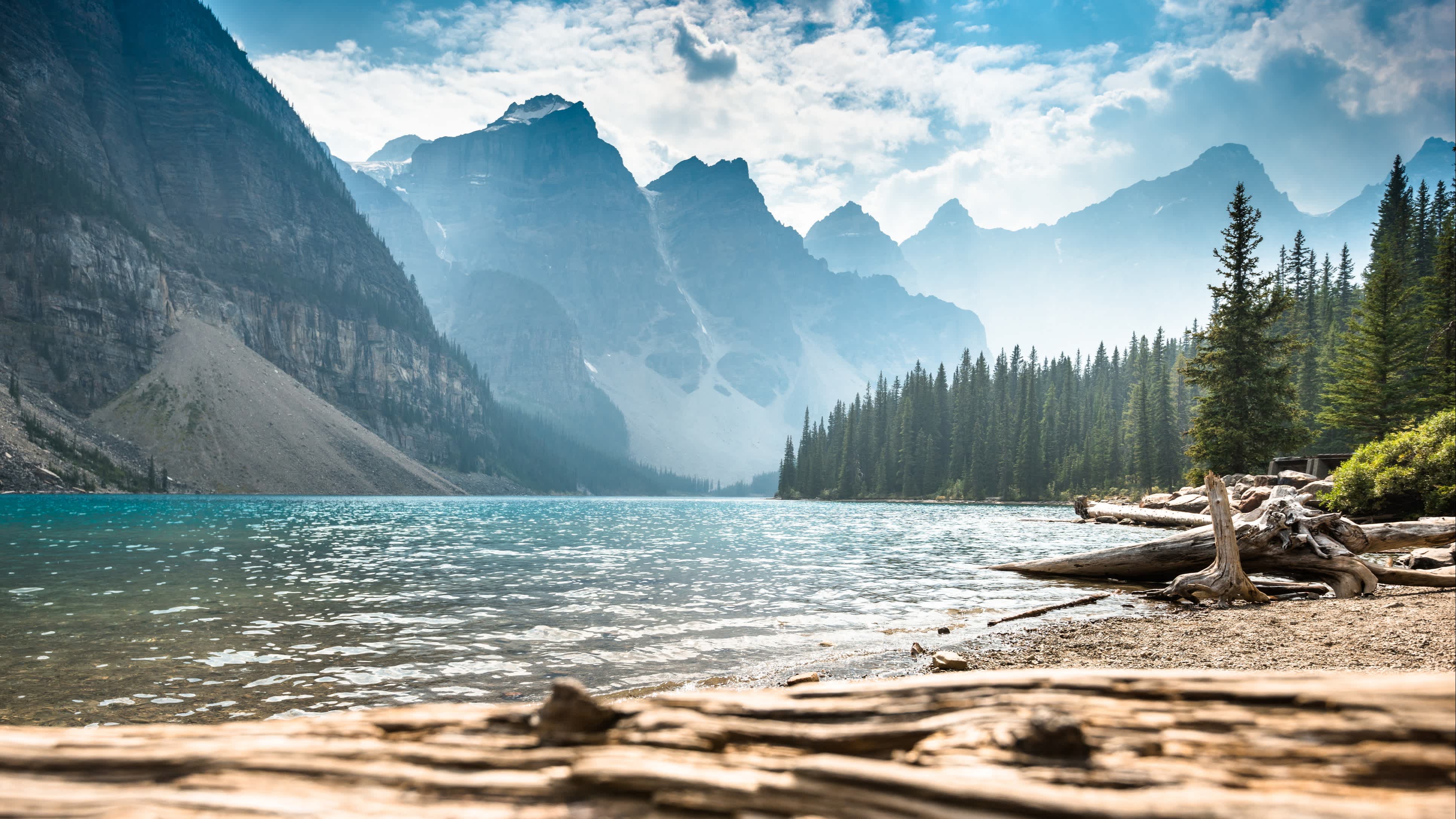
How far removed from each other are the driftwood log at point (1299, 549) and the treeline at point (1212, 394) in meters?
22.4

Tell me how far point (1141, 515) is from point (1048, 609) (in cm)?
2810

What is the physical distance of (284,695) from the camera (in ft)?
28.8

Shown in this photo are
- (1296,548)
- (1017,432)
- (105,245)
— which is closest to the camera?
(1296,548)

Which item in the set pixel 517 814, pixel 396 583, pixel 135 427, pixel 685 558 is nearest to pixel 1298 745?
pixel 517 814

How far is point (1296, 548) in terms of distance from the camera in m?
14.2

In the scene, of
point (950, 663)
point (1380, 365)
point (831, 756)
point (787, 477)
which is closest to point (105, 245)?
point (787, 477)

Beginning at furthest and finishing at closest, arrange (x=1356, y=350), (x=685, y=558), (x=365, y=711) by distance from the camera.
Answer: (x=1356, y=350), (x=685, y=558), (x=365, y=711)

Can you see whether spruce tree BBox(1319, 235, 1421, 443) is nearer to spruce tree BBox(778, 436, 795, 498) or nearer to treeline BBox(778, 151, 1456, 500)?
treeline BBox(778, 151, 1456, 500)

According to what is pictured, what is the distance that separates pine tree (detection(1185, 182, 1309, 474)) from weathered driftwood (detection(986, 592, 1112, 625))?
29455mm

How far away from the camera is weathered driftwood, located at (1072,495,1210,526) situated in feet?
101

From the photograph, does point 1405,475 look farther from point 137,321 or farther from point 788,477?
point 137,321

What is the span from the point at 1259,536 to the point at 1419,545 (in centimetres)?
631

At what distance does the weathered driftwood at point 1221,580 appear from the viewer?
538 inches

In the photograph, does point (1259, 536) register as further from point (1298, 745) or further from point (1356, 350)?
point (1356, 350)
